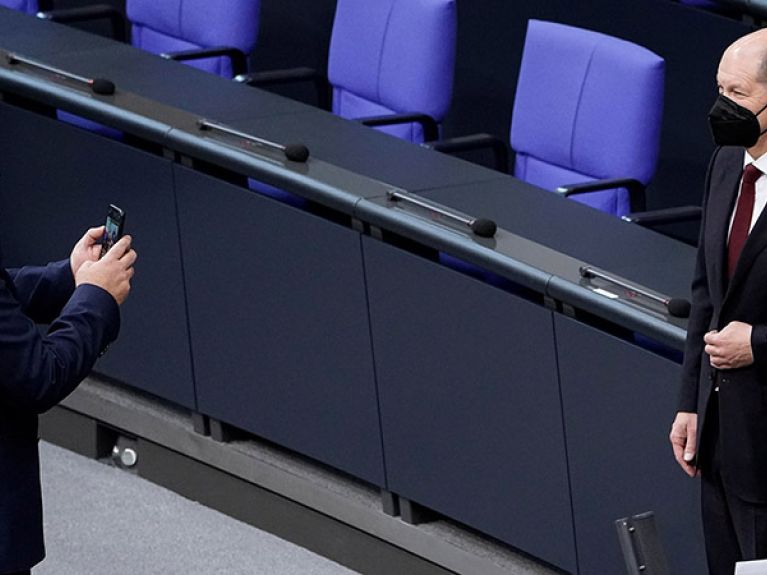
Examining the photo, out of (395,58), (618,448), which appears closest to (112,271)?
(618,448)

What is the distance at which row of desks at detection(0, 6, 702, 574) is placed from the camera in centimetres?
284

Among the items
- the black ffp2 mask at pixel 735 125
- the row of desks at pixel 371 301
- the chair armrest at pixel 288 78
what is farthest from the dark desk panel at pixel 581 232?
the chair armrest at pixel 288 78

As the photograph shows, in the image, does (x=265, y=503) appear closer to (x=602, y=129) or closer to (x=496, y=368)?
(x=496, y=368)

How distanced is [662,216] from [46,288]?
133 centimetres

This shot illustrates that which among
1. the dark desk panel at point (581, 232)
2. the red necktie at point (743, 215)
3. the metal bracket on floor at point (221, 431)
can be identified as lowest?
the metal bracket on floor at point (221, 431)

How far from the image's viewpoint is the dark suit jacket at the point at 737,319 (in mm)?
2326

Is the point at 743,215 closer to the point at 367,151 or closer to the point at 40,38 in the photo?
the point at 367,151

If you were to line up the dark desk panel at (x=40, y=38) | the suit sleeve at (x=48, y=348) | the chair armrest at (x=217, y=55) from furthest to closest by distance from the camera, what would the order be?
the chair armrest at (x=217, y=55)
the dark desk panel at (x=40, y=38)
the suit sleeve at (x=48, y=348)

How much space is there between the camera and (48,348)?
2189 mm

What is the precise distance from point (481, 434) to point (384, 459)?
274 mm

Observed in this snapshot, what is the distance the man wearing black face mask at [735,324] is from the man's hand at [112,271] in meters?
0.78

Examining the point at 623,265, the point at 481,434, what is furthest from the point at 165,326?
the point at 623,265

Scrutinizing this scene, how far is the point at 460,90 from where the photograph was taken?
446 centimetres

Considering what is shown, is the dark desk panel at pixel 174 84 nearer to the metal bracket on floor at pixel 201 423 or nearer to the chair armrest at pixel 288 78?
the chair armrest at pixel 288 78
